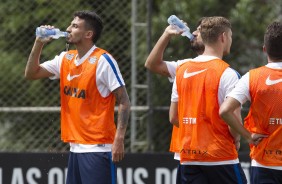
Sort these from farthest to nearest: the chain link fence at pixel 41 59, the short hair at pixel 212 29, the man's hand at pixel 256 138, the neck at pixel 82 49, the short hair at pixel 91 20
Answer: the chain link fence at pixel 41 59 → the short hair at pixel 91 20 → the neck at pixel 82 49 → the short hair at pixel 212 29 → the man's hand at pixel 256 138

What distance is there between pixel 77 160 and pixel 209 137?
139 cm

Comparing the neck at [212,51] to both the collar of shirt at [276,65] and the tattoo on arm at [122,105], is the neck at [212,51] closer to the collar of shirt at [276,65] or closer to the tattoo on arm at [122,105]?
the collar of shirt at [276,65]

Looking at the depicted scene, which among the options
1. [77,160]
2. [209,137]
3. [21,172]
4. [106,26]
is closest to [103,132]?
[77,160]

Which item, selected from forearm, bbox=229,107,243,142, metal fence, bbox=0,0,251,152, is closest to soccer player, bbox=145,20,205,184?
forearm, bbox=229,107,243,142

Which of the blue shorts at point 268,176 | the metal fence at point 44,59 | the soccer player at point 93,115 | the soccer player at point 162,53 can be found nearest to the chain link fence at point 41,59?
the metal fence at point 44,59

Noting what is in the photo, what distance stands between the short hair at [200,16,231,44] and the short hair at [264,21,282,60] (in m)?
0.48

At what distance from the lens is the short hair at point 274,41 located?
691 cm

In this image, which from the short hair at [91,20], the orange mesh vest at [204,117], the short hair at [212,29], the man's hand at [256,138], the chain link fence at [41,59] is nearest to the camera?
the man's hand at [256,138]

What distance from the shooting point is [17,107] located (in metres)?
11.1

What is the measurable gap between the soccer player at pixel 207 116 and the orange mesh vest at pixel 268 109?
0.30 meters

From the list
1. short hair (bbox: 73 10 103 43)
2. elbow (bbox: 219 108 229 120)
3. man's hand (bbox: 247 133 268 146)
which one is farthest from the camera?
short hair (bbox: 73 10 103 43)

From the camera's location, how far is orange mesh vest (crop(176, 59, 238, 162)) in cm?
718

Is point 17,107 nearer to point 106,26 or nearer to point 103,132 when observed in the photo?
point 106,26

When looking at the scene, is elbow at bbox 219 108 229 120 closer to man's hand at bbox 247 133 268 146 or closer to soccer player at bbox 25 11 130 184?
man's hand at bbox 247 133 268 146
